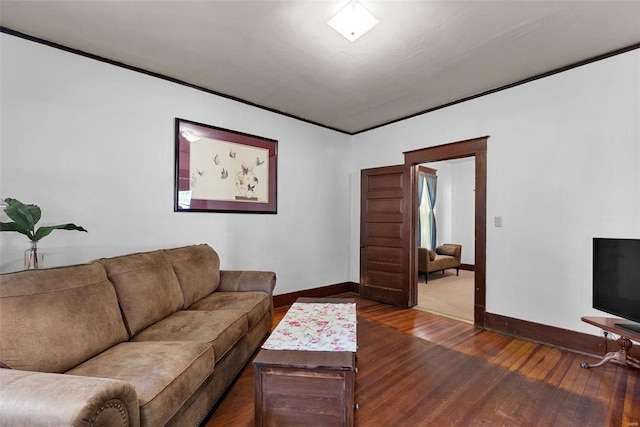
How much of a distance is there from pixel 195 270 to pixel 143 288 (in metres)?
0.63

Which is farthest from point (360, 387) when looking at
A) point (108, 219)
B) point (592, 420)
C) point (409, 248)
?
point (108, 219)

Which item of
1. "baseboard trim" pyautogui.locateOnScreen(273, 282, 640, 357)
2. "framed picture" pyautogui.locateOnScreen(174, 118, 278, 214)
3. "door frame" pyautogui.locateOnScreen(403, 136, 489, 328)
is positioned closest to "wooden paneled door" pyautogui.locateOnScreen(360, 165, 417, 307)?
"door frame" pyautogui.locateOnScreen(403, 136, 489, 328)

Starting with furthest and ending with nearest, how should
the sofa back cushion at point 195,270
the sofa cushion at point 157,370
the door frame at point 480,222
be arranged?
the door frame at point 480,222
the sofa back cushion at point 195,270
the sofa cushion at point 157,370

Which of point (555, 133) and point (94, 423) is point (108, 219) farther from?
point (555, 133)

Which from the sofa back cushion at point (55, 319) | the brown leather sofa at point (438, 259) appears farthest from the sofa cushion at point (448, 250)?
the sofa back cushion at point (55, 319)

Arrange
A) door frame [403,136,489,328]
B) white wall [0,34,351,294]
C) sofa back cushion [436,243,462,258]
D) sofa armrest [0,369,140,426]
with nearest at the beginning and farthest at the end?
1. sofa armrest [0,369,140,426]
2. white wall [0,34,351,294]
3. door frame [403,136,489,328]
4. sofa back cushion [436,243,462,258]

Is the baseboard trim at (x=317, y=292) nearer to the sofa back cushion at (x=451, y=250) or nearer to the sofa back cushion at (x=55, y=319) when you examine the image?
the sofa back cushion at (x=55, y=319)

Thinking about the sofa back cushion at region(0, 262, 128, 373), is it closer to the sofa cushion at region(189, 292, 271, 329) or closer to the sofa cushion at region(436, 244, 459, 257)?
the sofa cushion at region(189, 292, 271, 329)

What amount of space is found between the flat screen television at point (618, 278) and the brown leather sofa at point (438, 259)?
3237mm

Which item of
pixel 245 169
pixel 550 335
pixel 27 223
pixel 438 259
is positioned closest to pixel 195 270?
pixel 27 223

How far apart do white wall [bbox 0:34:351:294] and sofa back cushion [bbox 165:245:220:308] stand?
42 centimetres

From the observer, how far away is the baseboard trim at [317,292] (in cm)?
396

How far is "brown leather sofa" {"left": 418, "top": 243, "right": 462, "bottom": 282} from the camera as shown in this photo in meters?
5.64

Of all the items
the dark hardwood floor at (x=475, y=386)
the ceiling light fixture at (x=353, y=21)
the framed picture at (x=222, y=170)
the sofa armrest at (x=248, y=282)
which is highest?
the ceiling light fixture at (x=353, y=21)
